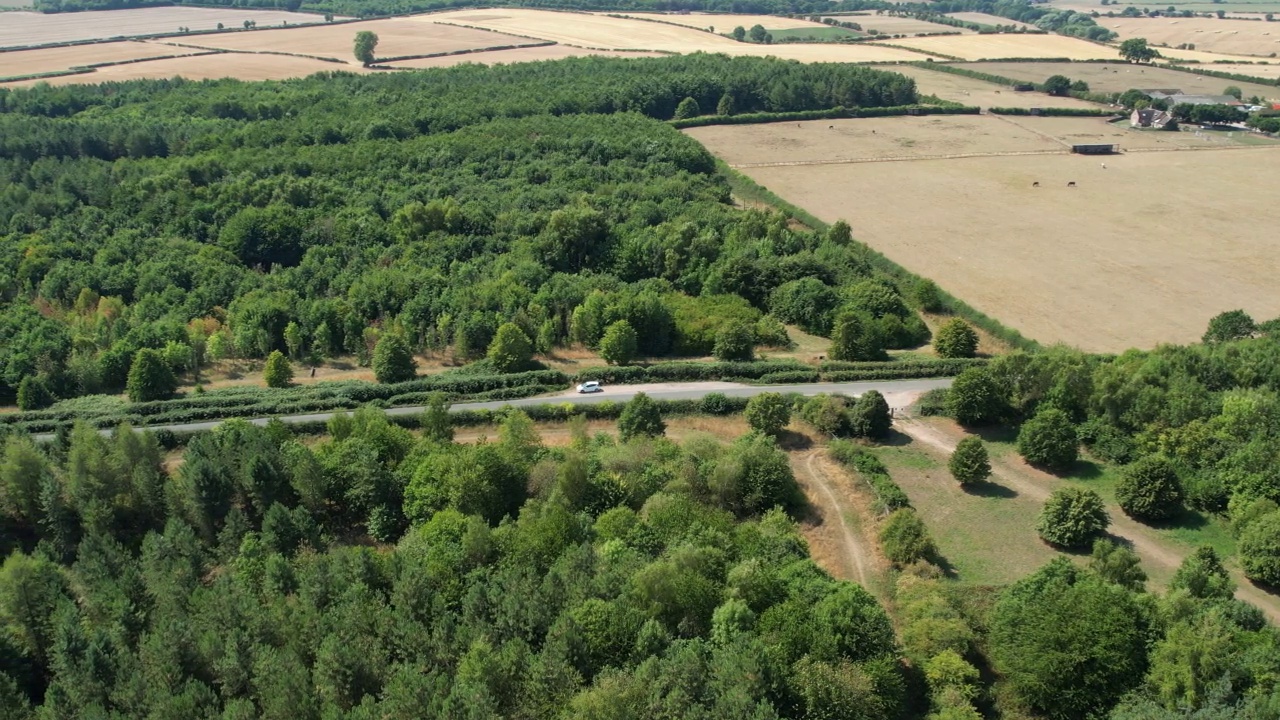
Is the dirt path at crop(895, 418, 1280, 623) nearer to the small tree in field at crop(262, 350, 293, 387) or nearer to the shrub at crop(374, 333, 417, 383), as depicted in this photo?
the shrub at crop(374, 333, 417, 383)

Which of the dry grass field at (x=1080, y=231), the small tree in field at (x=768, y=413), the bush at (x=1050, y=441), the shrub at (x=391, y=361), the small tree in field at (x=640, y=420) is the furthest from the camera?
the dry grass field at (x=1080, y=231)

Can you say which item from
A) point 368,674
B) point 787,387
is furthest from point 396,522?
point 787,387

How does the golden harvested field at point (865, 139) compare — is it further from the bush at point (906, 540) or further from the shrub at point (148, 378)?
the bush at point (906, 540)

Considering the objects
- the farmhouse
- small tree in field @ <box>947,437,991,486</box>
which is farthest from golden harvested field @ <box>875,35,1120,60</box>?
small tree in field @ <box>947,437,991,486</box>

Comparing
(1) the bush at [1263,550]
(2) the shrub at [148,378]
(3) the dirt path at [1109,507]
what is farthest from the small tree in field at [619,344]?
(1) the bush at [1263,550]

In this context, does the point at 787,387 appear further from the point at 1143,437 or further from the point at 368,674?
the point at 368,674

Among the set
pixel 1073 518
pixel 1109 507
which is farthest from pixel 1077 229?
pixel 1073 518
